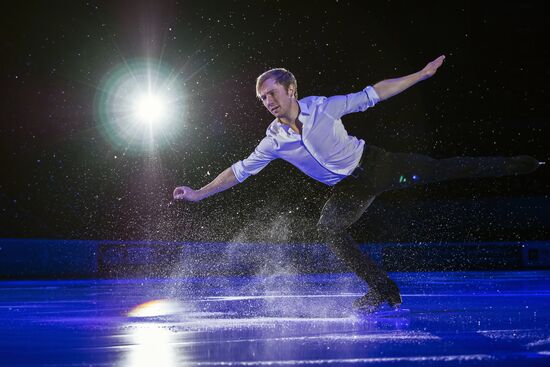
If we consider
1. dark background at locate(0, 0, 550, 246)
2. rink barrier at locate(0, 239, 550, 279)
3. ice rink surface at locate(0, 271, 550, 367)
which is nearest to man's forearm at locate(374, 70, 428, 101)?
ice rink surface at locate(0, 271, 550, 367)

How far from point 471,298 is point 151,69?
679 cm

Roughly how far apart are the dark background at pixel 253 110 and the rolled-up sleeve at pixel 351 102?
6.22 metres

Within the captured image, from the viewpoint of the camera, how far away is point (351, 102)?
3861 mm

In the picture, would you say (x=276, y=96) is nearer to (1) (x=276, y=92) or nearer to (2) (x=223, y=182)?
(1) (x=276, y=92)

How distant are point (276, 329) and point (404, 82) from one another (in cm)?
147

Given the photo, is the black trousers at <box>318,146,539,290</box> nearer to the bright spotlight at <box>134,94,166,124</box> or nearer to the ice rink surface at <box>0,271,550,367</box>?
the ice rink surface at <box>0,271,550,367</box>

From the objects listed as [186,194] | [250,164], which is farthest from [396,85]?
→ [186,194]

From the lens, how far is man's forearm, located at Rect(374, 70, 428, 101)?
3.69 meters

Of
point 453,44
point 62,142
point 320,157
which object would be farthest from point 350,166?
point 62,142

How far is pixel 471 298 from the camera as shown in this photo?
16.0ft

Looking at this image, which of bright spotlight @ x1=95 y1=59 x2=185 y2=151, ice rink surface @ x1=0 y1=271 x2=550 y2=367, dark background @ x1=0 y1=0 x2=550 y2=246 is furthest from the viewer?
bright spotlight @ x1=95 y1=59 x2=185 y2=151

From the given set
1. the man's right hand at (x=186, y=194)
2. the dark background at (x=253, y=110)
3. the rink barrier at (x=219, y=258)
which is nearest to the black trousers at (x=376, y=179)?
the man's right hand at (x=186, y=194)

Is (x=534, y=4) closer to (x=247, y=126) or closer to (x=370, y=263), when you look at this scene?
(x=247, y=126)

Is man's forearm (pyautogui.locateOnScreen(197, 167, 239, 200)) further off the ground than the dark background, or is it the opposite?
the dark background
